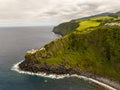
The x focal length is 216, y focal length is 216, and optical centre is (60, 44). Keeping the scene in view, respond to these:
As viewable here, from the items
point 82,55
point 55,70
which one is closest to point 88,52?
point 82,55

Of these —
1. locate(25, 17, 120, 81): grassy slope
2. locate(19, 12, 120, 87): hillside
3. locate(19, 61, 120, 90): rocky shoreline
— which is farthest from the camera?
locate(19, 12, 120, 87): hillside

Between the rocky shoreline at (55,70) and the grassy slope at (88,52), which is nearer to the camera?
the rocky shoreline at (55,70)

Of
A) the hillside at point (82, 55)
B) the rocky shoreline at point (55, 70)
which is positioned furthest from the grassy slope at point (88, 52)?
the rocky shoreline at point (55, 70)

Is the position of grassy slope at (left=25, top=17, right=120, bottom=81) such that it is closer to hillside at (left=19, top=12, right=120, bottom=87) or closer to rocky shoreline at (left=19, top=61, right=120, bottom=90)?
hillside at (left=19, top=12, right=120, bottom=87)

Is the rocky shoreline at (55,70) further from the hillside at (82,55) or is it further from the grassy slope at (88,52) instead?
the grassy slope at (88,52)

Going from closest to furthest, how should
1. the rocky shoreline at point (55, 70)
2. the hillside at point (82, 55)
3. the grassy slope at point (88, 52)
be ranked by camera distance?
the rocky shoreline at point (55, 70), the grassy slope at point (88, 52), the hillside at point (82, 55)

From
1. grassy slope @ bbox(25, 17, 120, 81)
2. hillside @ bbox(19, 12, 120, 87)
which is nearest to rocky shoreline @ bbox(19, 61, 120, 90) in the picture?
hillside @ bbox(19, 12, 120, 87)

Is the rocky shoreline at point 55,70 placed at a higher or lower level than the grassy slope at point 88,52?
lower

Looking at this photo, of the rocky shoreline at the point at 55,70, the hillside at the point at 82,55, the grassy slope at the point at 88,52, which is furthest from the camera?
the hillside at the point at 82,55
